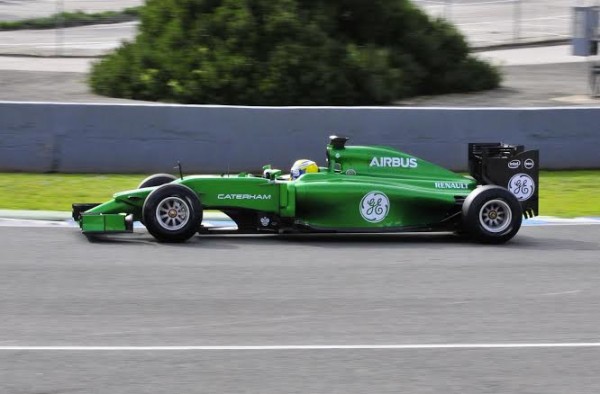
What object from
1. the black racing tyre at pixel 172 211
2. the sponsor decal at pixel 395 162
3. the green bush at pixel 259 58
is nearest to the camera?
the black racing tyre at pixel 172 211

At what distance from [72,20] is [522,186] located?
27394 mm

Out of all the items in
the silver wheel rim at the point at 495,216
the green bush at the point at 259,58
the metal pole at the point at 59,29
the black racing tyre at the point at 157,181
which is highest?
the metal pole at the point at 59,29

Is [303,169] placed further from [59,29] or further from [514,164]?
[59,29]

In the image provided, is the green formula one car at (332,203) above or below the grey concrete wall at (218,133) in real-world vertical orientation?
below

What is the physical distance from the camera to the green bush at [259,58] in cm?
1866

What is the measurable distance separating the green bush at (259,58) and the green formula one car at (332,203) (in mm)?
7426

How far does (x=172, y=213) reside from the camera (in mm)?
10570

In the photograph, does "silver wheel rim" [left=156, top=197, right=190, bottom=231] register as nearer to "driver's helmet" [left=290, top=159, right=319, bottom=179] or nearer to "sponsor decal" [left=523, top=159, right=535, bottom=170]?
"driver's helmet" [left=290, top=159, right=319, bottom=179]

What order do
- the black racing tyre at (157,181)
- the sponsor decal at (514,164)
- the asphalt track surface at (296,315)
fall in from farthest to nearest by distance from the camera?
1. the black racing tyre at (157,181)
2. the sponsor decal at (514,164)
3. the asphalt track surface at (296,315)

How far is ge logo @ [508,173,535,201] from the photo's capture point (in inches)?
452

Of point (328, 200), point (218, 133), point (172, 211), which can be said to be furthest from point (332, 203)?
point (218, 133)

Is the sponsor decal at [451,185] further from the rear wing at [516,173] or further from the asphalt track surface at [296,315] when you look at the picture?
the asphalt track surface at [296,315]

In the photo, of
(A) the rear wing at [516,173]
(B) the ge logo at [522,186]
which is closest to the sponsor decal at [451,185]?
(A) the rear wing at [516,173]

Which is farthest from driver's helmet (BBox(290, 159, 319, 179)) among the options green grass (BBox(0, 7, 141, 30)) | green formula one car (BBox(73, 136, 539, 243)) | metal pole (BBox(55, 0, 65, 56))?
green grass (BBox(0, 7, 141, 30))
